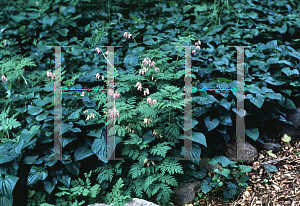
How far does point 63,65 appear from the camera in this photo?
3.44 metres

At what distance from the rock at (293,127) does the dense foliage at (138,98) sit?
10cm

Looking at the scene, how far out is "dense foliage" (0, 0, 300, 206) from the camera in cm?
229

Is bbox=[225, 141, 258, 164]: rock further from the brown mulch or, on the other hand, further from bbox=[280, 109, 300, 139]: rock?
bbox=[280, 109, 300, 139]: rock

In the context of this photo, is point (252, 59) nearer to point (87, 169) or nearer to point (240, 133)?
point (240, 133)

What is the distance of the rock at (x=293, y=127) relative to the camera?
121 inches

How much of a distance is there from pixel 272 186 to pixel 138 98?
5.22 feet

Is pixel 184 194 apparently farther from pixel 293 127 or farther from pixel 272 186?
pixel 293 127

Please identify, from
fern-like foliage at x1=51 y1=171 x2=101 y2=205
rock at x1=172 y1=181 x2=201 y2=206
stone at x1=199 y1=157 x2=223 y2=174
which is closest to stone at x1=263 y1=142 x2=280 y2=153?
stone at x1=199 y1=157 x2=223 y2=174

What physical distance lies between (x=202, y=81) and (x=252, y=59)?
2.87 ft

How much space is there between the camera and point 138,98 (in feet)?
9.32

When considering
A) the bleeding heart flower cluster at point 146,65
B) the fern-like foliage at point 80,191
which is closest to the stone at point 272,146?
the bleeding heart flower cluster at point 146,65

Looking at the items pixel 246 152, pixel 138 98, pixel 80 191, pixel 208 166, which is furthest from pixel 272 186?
pixel 80 191

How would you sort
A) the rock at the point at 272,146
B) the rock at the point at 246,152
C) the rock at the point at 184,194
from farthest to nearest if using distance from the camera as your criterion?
the rock at the point at 272,146 → the rock at the point at 246,152 → the rock at the point at 184,194

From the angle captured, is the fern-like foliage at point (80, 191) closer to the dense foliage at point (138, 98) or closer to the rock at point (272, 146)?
the dense foliage at point (138, 98)
